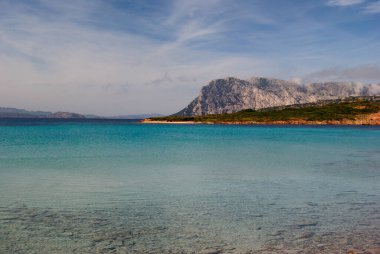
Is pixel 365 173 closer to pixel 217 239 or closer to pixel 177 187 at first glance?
pixel 177 187

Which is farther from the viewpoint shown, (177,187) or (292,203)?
(177,187)

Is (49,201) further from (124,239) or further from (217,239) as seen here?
(217,239)

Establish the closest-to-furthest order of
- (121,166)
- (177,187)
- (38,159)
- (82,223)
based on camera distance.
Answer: (82,223), (177,187), (121,166), (38,159)

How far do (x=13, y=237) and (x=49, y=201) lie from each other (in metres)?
7.11

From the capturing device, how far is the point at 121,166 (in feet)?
133

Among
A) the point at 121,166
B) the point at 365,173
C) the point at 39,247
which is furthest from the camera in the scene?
the point at 121,166

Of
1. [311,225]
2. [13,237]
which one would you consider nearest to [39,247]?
[13,237]

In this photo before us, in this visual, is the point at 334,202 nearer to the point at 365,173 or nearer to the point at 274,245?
the point at 274,245

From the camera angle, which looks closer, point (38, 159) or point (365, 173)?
point (365, 173)

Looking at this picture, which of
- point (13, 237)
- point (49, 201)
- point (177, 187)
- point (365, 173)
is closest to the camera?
point (13, 237)

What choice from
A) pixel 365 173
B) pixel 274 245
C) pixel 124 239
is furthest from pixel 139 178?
pixel 365 173

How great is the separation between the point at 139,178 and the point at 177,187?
17.3ft

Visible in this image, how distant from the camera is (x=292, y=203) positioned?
2259cm

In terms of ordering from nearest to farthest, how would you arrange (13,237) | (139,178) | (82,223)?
(13,237) → (82,223) → (139,178)
